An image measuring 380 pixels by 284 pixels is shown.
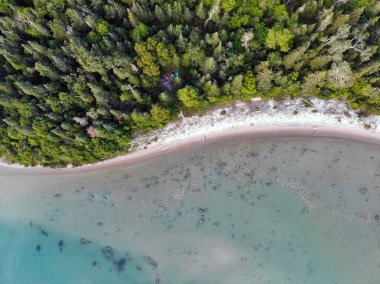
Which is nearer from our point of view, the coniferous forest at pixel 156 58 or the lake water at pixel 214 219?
the coniferous forest at pixel 156 58

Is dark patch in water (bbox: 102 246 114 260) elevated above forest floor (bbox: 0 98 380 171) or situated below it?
below

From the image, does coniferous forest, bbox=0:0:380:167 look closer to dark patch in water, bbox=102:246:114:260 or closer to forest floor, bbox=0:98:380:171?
forest floor, bbox=0:98:380:171

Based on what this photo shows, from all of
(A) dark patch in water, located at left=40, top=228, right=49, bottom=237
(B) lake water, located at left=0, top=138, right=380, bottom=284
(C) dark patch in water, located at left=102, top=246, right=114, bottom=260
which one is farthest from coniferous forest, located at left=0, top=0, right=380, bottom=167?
(C) dark patch in water, located at left=102, top=246, right=114, bottom=260

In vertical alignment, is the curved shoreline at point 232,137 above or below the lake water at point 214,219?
above

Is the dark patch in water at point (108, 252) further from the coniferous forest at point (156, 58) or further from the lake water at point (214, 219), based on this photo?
the coniferous forest at point (156, 58)

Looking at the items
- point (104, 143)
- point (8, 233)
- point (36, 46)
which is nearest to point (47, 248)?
point (8, 233)

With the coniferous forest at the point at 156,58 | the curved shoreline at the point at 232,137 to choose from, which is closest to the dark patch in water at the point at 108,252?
the curved shoreline at the point at 232,137
